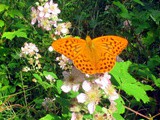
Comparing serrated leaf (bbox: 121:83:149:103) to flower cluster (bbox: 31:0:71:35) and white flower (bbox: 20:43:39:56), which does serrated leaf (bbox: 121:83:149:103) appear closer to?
flower cluster (bbox: 31:0:71:35)

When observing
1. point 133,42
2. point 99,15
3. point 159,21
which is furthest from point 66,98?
point 99,15

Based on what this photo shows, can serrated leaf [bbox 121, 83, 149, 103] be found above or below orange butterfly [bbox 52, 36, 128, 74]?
below

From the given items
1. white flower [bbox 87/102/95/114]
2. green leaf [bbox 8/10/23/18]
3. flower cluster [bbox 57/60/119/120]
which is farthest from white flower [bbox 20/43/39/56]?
white flower [bbox 87/102/95/114]

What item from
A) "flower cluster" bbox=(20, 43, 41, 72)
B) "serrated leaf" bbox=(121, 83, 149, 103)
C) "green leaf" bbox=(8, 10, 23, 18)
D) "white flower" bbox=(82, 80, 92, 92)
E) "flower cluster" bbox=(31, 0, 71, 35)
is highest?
"green leaf" bbox=(8, 10, 23, 18)

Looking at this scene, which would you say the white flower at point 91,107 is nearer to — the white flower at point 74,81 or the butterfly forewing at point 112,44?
the white flower at point 74,81

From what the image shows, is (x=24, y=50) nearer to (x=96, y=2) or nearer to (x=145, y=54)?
(x=145, y=54)

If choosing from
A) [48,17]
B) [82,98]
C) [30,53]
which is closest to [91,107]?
[82,98]

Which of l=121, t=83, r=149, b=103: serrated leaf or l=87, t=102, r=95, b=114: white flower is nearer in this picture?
l=87, t=102, r=95, b=114: white flower
